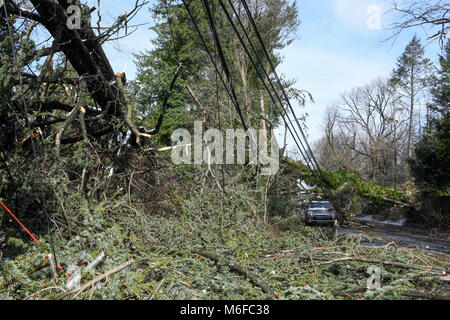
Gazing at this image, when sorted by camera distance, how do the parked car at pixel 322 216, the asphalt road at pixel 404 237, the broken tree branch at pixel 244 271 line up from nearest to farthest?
the broken tree branch at pixel 244 271
the asphalt road at pixel 404 237
the parked car at pixel 322 216

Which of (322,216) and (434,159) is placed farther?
(322,216)

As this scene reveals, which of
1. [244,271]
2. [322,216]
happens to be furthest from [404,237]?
[244,271]

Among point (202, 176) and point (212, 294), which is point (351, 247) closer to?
point (212, 294)

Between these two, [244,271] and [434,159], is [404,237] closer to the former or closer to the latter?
[434,159]

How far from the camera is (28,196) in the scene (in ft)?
17.6

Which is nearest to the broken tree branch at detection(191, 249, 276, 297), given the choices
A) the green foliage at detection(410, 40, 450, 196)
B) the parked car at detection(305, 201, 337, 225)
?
the parked car at detection(305, 201, 337, 225)

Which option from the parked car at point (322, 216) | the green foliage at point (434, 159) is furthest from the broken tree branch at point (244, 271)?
the green foliage at point (434, 159)

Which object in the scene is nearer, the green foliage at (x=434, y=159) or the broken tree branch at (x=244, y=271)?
the broken tree branch at (x=244, y=271)

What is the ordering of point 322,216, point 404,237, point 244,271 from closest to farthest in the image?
point 244,271 → point 404,237 → point 322,216

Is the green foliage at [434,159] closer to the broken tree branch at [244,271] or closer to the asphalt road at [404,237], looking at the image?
the asphalt road at [404,237]

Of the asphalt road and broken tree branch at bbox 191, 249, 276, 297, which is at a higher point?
broken tree branch at bbox 191, 249, 276, 297

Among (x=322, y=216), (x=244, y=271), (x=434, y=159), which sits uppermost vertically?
(x=434, y=159)

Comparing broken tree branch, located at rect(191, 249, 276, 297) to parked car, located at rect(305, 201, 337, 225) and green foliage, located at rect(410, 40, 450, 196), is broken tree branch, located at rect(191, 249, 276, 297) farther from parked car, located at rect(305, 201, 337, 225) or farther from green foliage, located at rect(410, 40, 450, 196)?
green foliage, located at rect(410, 40, 450, 196)
